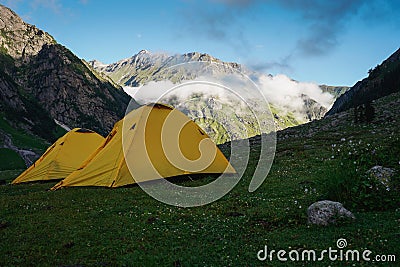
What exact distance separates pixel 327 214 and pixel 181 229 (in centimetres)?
409

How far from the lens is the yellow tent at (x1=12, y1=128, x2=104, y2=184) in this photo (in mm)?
22875

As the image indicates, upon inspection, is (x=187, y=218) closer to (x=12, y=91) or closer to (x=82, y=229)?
(x=82, y=229)

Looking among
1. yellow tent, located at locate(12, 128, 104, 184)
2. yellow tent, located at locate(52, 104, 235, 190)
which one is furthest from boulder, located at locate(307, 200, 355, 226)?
A: yellow tent, located at locate(12, 128, 104, 184)

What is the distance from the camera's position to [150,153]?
1797 centimetres

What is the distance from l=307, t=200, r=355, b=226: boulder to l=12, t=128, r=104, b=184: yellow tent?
18310mm

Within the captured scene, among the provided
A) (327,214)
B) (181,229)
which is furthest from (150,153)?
(327,214)

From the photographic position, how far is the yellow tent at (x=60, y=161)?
22.9m

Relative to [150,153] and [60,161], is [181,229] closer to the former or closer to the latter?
[150,153]

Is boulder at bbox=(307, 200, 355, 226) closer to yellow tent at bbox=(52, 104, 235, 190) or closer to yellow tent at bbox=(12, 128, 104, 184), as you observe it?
yellow tent at bbox=(52, 104, 235, 190)

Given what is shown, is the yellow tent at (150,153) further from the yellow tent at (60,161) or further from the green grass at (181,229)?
the yellow tent at (60,161)

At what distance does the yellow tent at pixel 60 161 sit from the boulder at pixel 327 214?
18.3 meters

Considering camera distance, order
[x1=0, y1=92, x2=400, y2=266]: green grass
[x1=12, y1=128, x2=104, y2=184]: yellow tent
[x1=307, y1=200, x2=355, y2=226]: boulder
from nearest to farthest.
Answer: [x1=0, y1=92, x2=400, y2=266]: green grass
[x1=307, y1=200, x2=355, y2=226]: boulder
[x1=12, y1=128, x2=104, y2=184]: yellow tent

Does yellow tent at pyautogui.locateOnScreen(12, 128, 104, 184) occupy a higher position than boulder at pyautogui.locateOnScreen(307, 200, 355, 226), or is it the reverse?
yellow tent at pyautogui.locateOnScreen(12, 128, 104, 184)

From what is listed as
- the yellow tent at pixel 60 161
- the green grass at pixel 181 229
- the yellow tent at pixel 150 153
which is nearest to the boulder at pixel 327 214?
the green grass at pixel 181 229
